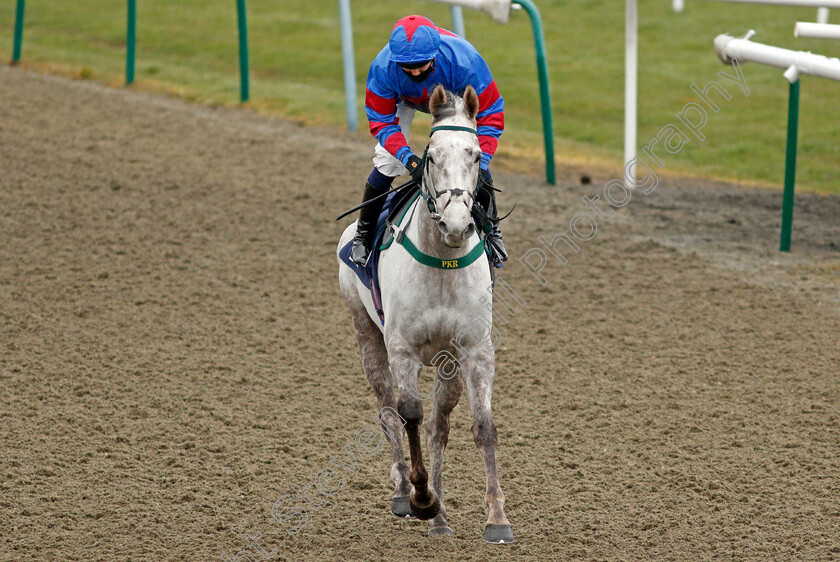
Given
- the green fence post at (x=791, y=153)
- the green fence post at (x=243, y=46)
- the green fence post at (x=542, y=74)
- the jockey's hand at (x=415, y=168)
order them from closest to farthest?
1. the jockey's hand at (x=415, y=168)
2. the green fence post at (x=791, y=153)
3. the green fence post at (x=542, y=74)
4. the green fence post at (x=243, y=46)

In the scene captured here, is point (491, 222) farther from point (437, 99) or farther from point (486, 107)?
point (437, 99)

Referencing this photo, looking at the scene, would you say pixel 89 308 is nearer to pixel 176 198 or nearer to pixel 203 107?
pixel 176 198

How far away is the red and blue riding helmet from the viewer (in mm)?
4082

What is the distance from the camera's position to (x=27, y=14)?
20.3 metres

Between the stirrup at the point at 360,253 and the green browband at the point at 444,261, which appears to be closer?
the green browband at the point at 444,261

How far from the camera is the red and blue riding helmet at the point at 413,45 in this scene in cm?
408

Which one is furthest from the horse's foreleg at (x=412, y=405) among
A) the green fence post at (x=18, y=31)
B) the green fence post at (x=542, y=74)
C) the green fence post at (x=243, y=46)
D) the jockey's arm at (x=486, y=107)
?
the green fence post at (x=18, y=31)

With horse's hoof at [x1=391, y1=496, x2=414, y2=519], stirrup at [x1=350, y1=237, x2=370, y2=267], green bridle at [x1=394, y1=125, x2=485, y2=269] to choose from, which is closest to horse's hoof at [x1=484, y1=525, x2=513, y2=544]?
horse's hoof at [x1=391, y1=496, x2=414, y2=519]

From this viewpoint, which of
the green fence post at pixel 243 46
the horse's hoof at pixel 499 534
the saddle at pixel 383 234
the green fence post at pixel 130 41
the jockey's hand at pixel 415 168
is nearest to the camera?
the jockey's hand at pixel 415 168

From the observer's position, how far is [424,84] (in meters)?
4.30

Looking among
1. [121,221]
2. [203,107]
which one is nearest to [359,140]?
[203,107]

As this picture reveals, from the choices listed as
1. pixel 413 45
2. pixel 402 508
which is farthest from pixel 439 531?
pixel 413 45

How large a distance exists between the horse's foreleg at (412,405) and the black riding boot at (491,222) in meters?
0.66

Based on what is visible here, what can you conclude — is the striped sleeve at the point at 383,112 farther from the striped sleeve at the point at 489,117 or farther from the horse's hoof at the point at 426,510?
the horse's hoof at the point at 426,510
